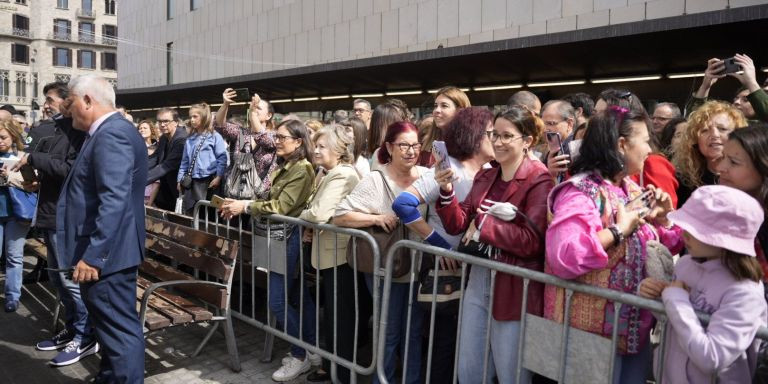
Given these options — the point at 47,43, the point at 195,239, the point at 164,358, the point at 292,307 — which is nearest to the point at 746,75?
the point at 292,307

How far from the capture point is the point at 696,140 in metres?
3.60

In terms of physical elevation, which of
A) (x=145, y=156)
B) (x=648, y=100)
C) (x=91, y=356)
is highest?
(x=648, y=100)

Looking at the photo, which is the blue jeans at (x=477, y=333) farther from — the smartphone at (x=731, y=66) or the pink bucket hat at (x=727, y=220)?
the smartphone at (x=731, y=66)

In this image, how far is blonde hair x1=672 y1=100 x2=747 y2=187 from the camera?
351cm

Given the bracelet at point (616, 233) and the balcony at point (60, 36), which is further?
the balcony at point (60, 36)

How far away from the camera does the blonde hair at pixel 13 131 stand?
20.9 feet

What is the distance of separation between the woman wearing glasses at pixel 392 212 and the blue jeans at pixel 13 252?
4.15 m

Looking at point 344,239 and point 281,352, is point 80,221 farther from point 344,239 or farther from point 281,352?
point 281,352

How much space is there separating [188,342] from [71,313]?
1.02m

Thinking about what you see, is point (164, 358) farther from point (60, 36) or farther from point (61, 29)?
point (61, 29)

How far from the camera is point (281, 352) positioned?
5023 millimetres

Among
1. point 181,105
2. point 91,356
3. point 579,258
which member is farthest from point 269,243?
point 181,105

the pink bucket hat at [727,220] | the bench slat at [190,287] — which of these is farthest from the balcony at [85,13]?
the pink bucket hat at [727,220]

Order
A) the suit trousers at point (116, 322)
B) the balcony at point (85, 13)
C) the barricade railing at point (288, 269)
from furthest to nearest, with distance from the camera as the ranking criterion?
the balcony at point (85, 13), the barricade railing at point (288, 269), the suit trousers at point (116, 322)
